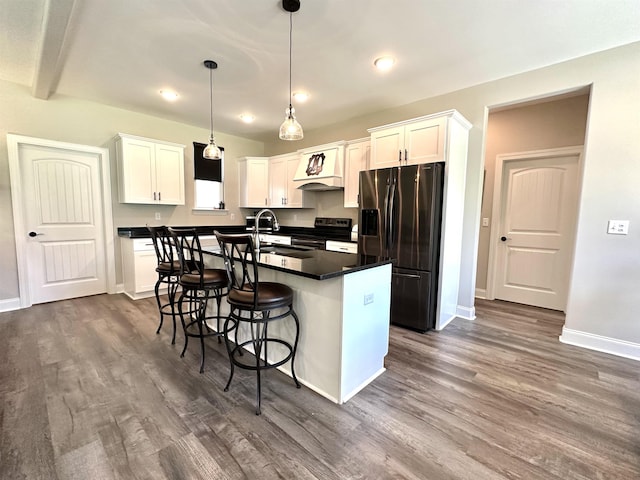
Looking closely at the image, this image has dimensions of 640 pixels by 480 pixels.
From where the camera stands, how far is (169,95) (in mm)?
3680

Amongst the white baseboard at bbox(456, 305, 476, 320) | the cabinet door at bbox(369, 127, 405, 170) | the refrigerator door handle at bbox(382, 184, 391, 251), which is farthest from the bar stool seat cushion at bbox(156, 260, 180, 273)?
the white baseboard at bbox(456, 305, 476, 320)

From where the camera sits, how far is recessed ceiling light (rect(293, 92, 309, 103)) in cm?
360

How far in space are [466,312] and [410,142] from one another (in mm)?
2161

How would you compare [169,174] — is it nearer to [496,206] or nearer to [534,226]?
[496,206]

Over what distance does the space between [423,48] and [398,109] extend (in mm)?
1351

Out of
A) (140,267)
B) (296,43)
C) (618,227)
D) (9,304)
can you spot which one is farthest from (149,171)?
(618,227)

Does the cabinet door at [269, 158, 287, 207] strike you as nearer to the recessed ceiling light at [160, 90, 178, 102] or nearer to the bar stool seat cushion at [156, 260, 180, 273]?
the recessed ceiling light at [160, 90, 178, 102]

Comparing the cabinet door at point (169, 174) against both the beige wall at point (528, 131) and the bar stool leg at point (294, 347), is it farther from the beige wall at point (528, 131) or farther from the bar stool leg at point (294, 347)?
the beige wall at point (528, 131)

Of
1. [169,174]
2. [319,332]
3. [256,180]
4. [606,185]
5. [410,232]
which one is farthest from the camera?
[256,180]

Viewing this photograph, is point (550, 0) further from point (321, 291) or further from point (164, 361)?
point (164, 361)

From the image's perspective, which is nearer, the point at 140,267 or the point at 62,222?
the point at 62,222

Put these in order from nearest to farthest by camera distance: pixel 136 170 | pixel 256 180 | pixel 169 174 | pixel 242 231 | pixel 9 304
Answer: pixel 9 304
pixel 136 170
pixel 169 174
pixel 256 180
pixel 242 231

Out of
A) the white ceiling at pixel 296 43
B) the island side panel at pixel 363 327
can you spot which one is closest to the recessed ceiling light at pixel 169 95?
the white ceiling at pixel 296 43

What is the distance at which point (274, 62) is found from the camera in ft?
9.30
